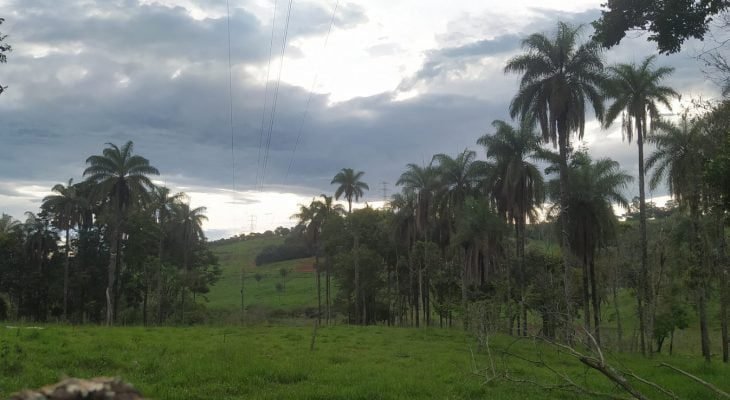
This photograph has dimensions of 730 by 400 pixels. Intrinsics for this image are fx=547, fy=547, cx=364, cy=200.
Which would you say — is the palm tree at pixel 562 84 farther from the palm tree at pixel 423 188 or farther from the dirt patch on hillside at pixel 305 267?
the dirt patch on hillside at pixel 305 267

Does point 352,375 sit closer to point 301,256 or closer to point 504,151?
point 504,151

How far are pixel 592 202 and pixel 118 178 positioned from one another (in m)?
40.5

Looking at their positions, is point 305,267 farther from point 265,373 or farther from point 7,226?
point 265,373

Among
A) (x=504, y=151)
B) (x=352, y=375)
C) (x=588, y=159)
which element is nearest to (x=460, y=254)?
(x=504, y=151)

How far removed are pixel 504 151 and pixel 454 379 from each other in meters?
31.0

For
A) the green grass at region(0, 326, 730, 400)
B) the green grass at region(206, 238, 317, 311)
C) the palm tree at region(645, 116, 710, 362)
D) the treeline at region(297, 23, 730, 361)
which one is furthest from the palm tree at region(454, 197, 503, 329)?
the green grass at region(206, 238, 317, 311)

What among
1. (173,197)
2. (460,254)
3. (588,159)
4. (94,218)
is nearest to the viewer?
(588,159)

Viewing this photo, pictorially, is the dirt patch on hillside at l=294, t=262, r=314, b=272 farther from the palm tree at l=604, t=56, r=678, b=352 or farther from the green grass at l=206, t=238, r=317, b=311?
the palm tree at l=604, t=56, r=678, b=352

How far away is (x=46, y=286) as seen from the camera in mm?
62469

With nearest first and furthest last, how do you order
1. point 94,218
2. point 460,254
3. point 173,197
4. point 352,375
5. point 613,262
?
1. point 352,375
2. point 613,262
3. point 460,254
4. point 173,197
5. point 94,218

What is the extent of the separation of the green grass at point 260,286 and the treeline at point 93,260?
70.2 feet

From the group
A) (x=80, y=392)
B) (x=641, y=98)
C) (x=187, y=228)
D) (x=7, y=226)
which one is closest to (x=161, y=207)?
(x=187, y=228)

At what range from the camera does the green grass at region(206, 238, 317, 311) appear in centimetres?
9000

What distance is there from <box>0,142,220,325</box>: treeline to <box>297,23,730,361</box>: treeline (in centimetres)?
1840
